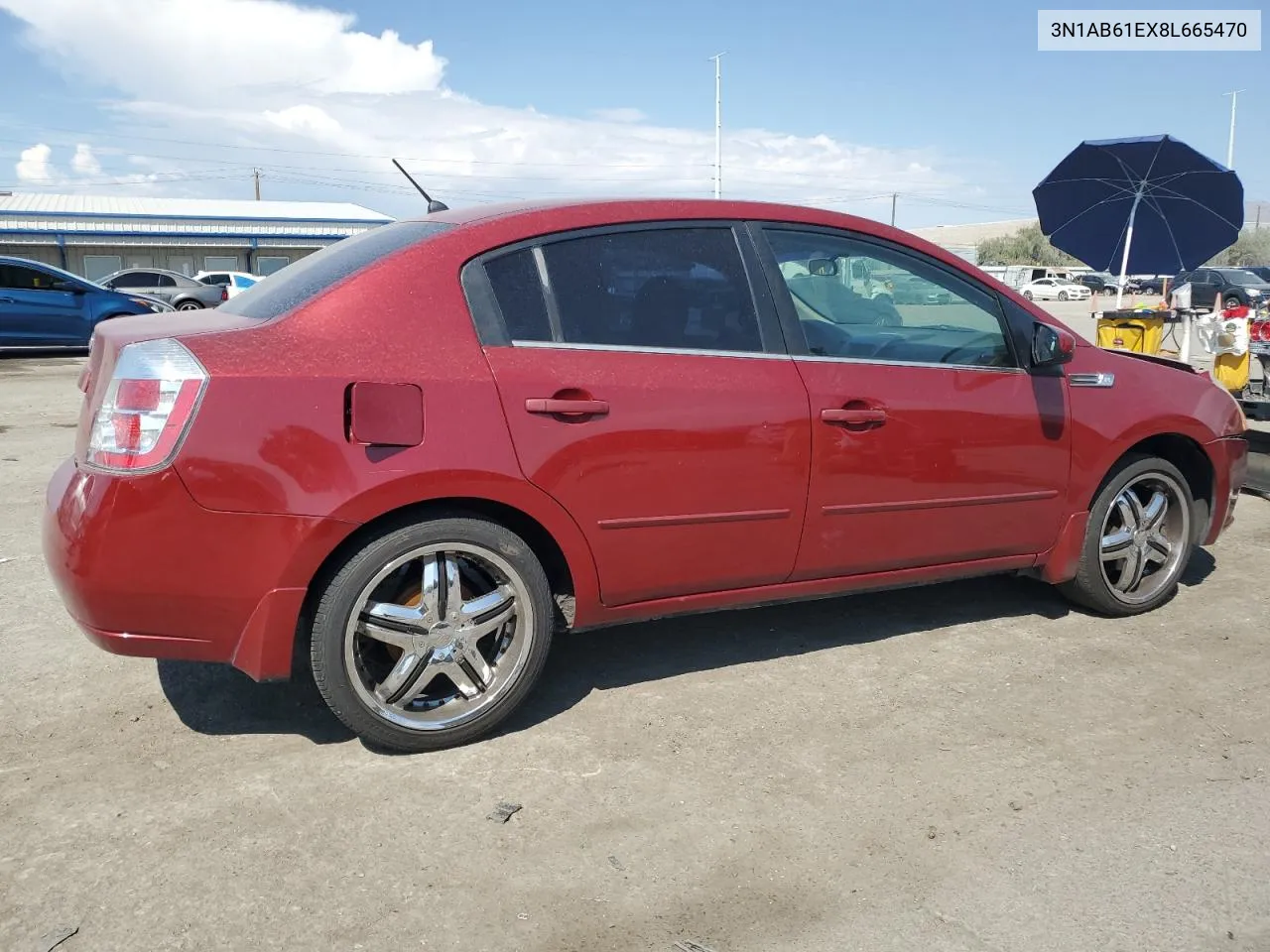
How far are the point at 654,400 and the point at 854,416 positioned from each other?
0.77 m

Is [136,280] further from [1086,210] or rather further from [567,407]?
[567,407]

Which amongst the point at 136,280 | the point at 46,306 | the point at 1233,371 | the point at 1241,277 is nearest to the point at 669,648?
the point at 1233,371

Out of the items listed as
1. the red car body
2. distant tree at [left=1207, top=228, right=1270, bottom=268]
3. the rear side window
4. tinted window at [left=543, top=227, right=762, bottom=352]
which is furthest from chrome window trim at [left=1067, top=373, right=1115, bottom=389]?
distant tree at [left=1207, top=228, right=1270, bottom=268]

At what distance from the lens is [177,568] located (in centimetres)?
290

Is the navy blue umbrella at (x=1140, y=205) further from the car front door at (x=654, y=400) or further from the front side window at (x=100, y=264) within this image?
the front side window at (x=100, y=264)

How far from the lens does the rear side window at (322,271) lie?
3.25 meters

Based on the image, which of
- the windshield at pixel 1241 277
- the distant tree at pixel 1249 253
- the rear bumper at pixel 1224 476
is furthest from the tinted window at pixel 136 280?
the distant tree at pixel 1249 253

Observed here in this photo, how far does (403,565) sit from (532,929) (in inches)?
45.3

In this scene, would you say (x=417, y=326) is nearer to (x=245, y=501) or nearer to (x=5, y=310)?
(x=245, y=501)

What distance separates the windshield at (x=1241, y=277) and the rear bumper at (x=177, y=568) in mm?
37909

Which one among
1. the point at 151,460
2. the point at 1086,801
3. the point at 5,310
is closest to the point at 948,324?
the point at 1086,801

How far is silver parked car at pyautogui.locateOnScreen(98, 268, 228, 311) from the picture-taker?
78.2 ft

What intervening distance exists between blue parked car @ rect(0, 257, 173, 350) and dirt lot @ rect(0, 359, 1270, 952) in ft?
44.5

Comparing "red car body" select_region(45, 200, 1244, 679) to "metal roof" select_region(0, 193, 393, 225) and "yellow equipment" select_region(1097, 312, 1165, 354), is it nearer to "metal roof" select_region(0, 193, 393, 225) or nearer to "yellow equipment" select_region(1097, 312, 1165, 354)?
"yellow equipment" select_region(1097, 312, 1165, 354)
